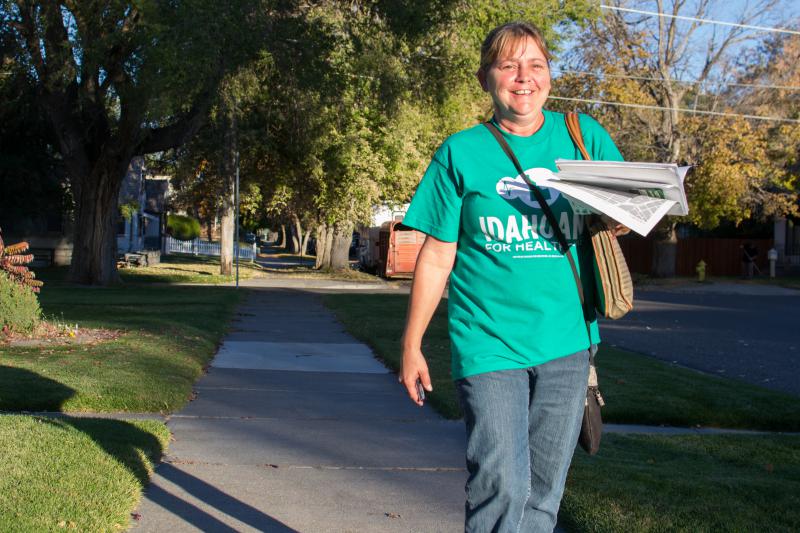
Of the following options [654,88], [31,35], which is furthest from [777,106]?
[31,35]

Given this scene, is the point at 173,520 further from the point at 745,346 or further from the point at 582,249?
the point at 745,346

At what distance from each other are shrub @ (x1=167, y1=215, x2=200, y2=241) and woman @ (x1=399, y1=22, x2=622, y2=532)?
74.1 meters

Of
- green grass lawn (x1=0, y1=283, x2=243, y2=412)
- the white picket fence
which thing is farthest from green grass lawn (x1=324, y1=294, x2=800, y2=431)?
the white picket fence

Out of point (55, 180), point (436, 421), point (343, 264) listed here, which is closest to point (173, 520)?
point (436, 421)

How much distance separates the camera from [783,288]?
34406mm

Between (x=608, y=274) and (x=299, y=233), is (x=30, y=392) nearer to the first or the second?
(x=608, y=274)

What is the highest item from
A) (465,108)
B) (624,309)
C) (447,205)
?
(465,108)

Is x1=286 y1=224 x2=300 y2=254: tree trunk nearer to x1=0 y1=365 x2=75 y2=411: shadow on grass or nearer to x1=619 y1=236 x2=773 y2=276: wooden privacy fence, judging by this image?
x1=619 y1=236 x2=773 y2=276: wooden privacy fence

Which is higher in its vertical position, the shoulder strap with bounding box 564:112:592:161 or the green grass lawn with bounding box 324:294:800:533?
the shoulder strap with bounding box 564:112:592:161

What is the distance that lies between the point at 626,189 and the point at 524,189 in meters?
0.34

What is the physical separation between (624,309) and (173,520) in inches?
107

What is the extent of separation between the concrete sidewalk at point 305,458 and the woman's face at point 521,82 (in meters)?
2.35

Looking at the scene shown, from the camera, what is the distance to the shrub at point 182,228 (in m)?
77.2

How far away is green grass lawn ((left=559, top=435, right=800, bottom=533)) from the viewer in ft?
16.0
